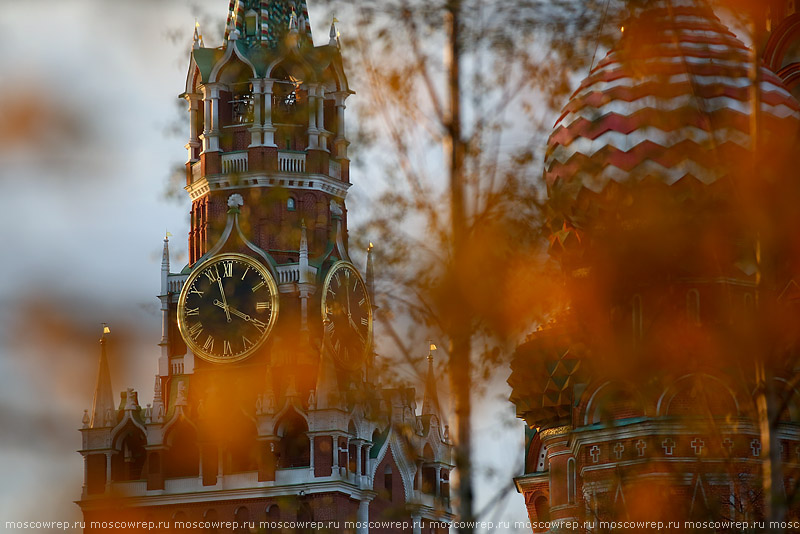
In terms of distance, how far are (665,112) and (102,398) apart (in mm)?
55312

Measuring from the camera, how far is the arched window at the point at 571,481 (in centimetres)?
3688

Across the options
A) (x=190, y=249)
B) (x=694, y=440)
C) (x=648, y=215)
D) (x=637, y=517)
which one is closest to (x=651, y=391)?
(x=648, y=215)

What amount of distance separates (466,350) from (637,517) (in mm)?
9076

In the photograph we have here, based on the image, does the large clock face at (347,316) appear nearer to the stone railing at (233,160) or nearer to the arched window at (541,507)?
the stone railing at (233,160)

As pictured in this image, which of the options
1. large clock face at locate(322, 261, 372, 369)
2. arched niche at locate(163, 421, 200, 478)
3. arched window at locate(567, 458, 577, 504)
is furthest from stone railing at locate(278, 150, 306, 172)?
arched window at locate(567, 458, 577, 504)

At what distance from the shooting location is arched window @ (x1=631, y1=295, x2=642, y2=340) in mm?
23053

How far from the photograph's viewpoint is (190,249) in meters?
75.1

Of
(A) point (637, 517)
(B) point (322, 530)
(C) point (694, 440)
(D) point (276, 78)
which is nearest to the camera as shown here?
(B) point (322, 530)

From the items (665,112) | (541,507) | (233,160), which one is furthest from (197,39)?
(665,112)

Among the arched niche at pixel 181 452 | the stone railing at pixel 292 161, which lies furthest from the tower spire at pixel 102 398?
the stone railing at pixel 292 161

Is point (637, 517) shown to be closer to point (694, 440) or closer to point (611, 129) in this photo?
point (694, 440)

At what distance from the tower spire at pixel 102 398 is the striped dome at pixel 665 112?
4050cm

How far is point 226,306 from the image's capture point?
234 ft

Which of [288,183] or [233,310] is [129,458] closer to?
[233,310]
